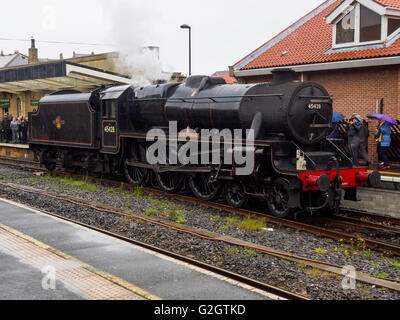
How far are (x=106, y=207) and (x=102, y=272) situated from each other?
470 cm

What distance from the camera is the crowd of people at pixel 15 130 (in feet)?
82.2

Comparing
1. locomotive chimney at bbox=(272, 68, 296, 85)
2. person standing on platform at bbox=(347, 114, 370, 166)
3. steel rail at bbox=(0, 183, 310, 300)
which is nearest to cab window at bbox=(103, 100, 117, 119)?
locomotive chimney at bbox=(272, 68, 296, 85)

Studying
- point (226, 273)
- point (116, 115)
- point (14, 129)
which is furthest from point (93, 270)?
point (14, 129)

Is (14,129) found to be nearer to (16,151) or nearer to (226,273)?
(16,151)

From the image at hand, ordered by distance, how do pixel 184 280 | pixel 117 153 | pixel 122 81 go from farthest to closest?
pixel 122 81, pixel 117 153, pixel 184 280

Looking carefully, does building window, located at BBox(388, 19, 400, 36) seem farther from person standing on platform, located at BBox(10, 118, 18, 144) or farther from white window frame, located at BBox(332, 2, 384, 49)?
person standing on platform, located at BBox(10, 118, 18, 144)

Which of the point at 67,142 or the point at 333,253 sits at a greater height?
the point at 67,142

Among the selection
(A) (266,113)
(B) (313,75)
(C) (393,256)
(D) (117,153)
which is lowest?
(C) (393,256)

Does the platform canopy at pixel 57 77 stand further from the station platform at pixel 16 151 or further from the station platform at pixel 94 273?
the station platform at pixel 94 273

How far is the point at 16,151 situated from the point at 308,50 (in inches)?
607

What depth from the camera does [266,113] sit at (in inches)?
388

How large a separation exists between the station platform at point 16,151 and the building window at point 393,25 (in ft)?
54.5

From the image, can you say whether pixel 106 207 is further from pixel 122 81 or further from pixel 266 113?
pixel 122 81

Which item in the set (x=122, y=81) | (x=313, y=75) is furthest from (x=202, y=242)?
(x=122, y=81)
